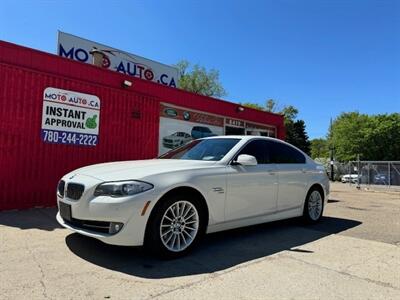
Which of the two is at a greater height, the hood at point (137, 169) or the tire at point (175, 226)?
the hood at point (137, 169)

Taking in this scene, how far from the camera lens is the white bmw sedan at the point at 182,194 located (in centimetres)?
455

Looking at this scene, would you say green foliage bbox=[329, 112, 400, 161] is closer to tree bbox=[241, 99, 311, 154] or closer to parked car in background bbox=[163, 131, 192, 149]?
tree bbox=[241, 99, 311, 154]

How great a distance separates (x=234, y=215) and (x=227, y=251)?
0.55 meters

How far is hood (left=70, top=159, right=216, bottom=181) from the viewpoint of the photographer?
188 inches

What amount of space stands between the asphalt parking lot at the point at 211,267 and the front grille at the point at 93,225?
373 mm

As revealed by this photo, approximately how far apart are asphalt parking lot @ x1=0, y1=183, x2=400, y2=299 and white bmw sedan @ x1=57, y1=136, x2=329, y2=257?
336 mm

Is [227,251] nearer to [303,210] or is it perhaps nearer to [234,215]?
[234,215]

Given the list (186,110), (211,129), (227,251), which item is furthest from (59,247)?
(211,129)

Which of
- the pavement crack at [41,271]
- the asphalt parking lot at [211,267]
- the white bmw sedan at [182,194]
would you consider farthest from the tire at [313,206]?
the pavement crack at [41,271]

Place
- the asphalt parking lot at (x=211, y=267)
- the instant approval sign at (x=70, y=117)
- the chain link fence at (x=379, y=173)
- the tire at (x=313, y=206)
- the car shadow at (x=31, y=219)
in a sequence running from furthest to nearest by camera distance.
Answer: the chain link fence at (x=379, y=173)
the instant approval sign at (x=70, y=117)
the tire at (x=313, y=206)
the car shadow at (x=31, y=219)
the asphalt parking lot at (x=211, y=267)

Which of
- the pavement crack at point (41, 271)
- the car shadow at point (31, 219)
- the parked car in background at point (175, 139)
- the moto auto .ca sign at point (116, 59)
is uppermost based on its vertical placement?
the moto auto .ca sign at point (116, 59)

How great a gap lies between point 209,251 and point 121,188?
1572 millimetres

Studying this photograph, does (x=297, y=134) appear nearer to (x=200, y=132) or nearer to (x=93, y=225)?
(x=200, y=132)

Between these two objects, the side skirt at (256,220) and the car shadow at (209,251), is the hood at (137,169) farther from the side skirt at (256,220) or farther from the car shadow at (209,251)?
the car shadow at (209,251)
